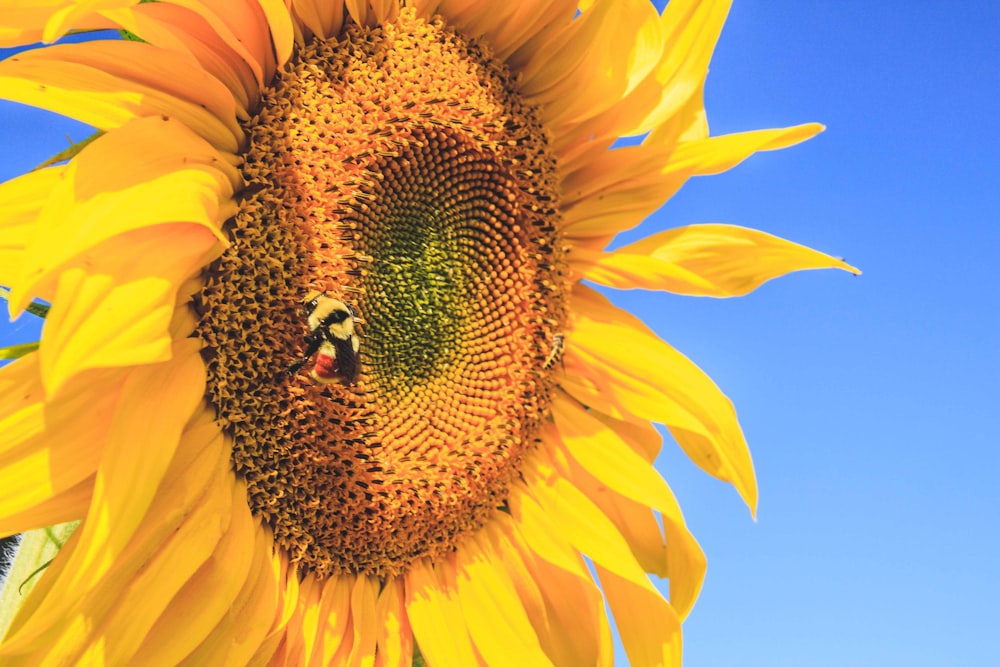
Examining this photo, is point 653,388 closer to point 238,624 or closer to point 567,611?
point 567,611

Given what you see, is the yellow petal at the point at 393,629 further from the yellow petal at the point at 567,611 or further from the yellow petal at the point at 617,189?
the yellow petal at the point at 617,189

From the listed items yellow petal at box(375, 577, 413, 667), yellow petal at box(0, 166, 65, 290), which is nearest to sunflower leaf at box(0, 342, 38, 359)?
yellow petal at box(0, 166, 65, 290)

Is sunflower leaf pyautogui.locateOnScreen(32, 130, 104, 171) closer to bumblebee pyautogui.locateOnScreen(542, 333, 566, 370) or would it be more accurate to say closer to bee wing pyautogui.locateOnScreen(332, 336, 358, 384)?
bee wing pyautogui.locateOnScreen(332, 336, 358, 384)

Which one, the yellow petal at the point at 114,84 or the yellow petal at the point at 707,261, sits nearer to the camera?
the yellow petal at the point at 114,84

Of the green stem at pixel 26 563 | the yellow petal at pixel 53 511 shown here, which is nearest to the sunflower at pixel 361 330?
the yellow petal at pixel 53 511

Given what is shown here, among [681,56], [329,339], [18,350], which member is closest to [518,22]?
[681,56]

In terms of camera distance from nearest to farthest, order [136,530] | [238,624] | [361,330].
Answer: [136,530]
[238,624]
[361,330]

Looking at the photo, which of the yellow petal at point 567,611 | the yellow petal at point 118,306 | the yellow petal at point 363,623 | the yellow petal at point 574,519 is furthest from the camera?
the yellow petal at point 567,611
